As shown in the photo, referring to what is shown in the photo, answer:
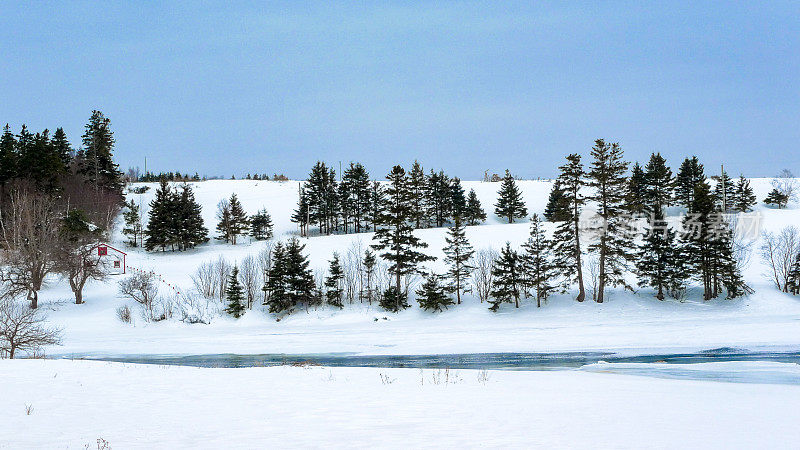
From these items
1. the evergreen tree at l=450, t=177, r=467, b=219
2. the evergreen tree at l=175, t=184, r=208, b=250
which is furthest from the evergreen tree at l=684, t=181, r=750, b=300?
the evergreen tree at l=175, t=184, r=208, b=250

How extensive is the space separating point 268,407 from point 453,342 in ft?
72.6

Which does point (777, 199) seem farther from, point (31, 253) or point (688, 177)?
point (31, 253)

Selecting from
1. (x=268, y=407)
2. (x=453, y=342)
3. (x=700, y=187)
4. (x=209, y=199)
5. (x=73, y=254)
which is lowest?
(x=453, y=342)

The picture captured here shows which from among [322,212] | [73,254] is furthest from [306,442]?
[322,212]

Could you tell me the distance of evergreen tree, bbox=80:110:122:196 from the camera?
8056 cm

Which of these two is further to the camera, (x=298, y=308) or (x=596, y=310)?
(x=298, y=308)

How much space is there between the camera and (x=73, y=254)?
49.2m

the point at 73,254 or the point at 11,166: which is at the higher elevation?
the point at 11,166

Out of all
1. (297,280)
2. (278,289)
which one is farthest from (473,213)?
(278,289)

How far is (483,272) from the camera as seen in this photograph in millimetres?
49344

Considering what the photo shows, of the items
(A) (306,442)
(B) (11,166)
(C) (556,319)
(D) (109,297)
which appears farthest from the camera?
(B) (11,166)

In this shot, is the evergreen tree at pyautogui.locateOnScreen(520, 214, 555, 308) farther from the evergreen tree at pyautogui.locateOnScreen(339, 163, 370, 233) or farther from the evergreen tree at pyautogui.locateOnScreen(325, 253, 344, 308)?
the evergreen tree at pyautogui.locateOnScreen(339, 163, 370, 233)

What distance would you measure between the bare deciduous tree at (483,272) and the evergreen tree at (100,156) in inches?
2318

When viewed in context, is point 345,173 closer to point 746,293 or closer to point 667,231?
point 667,231
